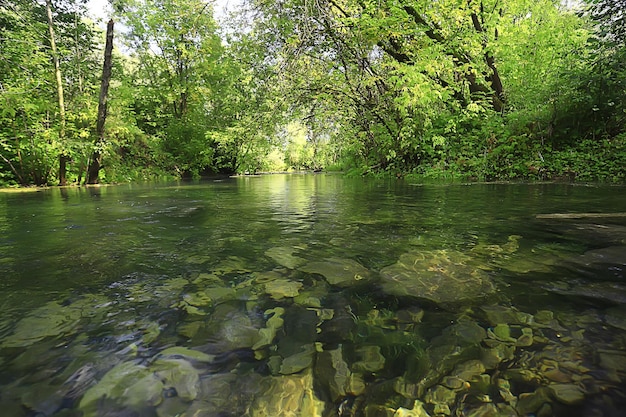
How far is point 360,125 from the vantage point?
15234mm

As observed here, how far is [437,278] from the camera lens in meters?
2.17

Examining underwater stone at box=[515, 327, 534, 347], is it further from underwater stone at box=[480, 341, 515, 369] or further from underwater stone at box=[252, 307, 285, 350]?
underwater stone at box=[252, 307, 285, 350]

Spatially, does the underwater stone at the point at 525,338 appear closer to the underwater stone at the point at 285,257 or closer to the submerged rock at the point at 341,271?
the submerged rock at the point at 341,271

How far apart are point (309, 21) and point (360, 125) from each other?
8.52m

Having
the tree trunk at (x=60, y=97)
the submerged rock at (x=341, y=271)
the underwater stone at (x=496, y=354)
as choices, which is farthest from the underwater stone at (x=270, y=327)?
the tree trunk at (x=60, y=97)

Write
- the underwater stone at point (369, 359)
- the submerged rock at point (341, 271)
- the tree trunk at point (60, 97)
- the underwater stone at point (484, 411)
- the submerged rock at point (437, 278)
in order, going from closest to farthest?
the underwater stone at point (484, 411)
the underwater stone at point (369, 359)
the submerged rock at point (437, 278)
the submerged rock at point (341, 271)
the tree trunk at point (60, 97)

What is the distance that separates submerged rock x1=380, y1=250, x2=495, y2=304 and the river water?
15 mm

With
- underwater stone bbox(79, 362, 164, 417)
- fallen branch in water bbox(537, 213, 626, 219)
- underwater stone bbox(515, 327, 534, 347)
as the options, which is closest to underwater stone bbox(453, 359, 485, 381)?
underwater stone bbox(515, 327, 534, 347)

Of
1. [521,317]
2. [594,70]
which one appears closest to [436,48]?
[594,70]

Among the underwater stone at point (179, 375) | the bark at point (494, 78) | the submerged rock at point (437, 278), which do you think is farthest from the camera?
the bark at point (494, 78)

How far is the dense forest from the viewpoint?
8438mm

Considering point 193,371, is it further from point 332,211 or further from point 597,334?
point 332,211

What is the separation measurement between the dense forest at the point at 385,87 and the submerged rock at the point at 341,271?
5618 millimetres

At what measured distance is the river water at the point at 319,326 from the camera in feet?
3.69
